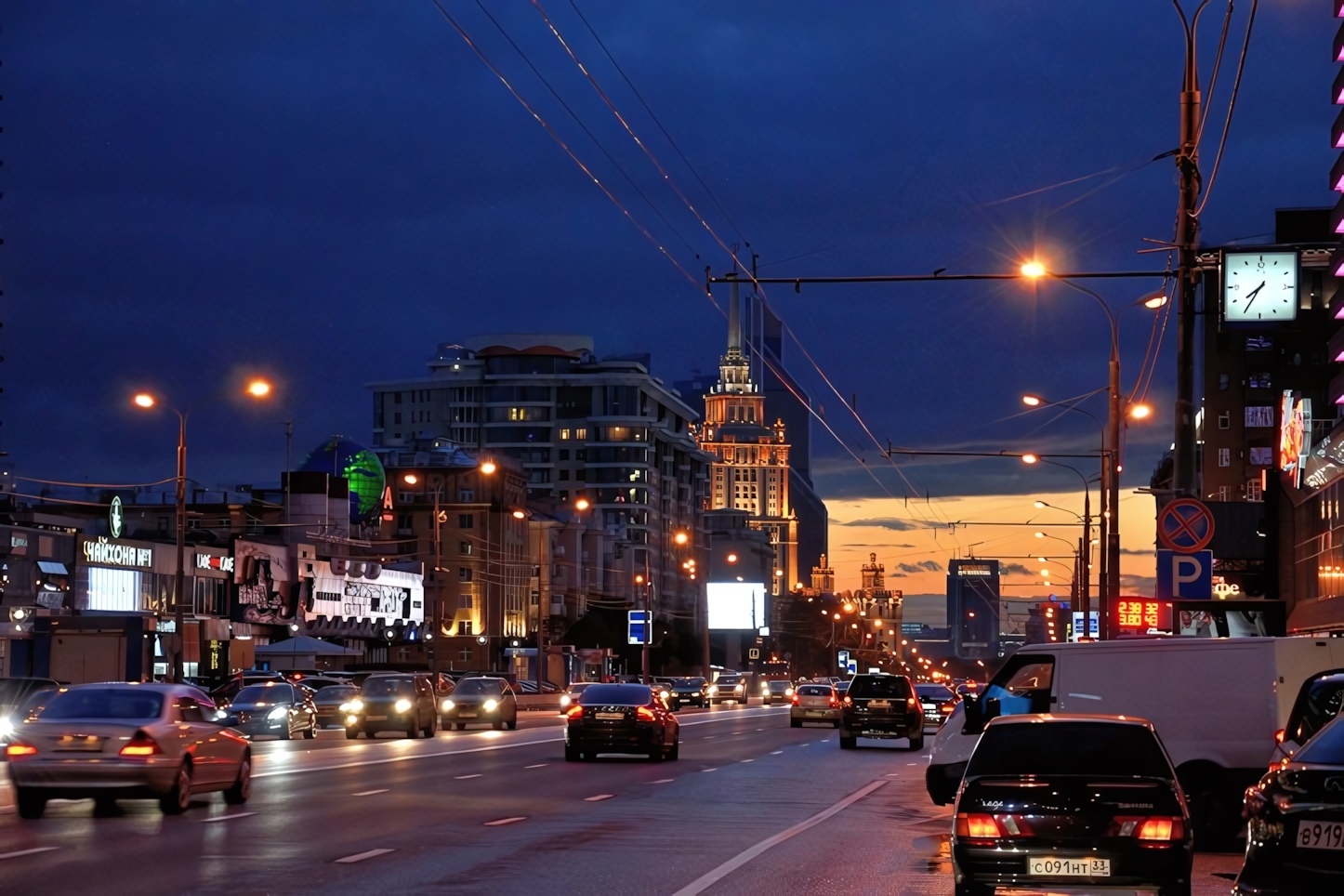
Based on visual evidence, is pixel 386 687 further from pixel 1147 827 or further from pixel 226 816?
pixel 1147 827

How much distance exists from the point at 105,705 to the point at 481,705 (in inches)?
1393

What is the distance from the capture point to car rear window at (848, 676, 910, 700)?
44531 mm

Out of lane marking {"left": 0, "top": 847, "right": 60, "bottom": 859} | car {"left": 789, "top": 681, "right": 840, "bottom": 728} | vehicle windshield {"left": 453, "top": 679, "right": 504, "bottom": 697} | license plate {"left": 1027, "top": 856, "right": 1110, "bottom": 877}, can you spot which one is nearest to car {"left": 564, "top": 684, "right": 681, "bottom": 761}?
lane marking {"left": 0, "top": 847, "right": 60, "bottom": 859}

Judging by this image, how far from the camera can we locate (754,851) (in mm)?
17406

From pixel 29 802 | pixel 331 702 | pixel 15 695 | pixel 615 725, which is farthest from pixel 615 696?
pixel 331 702

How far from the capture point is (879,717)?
44.4 metres

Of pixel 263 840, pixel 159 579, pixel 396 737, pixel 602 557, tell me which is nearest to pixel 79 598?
pixel 159 579

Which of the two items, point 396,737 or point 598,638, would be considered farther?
point 598,638

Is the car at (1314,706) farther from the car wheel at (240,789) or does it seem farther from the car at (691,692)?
the car at (691,692)

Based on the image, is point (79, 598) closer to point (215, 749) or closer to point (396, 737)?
point (396, 737)

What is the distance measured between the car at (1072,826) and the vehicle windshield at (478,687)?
45060 mm

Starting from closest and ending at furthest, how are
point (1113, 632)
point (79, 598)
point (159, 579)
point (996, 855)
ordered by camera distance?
point (996, 855) < point (1113, 632) < point (79, 598) < point (159, 579)

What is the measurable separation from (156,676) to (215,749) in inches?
2236

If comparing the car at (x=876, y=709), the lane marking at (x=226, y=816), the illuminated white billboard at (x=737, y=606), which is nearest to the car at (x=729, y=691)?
the illuminated white billboard at (x=737, y=606)
